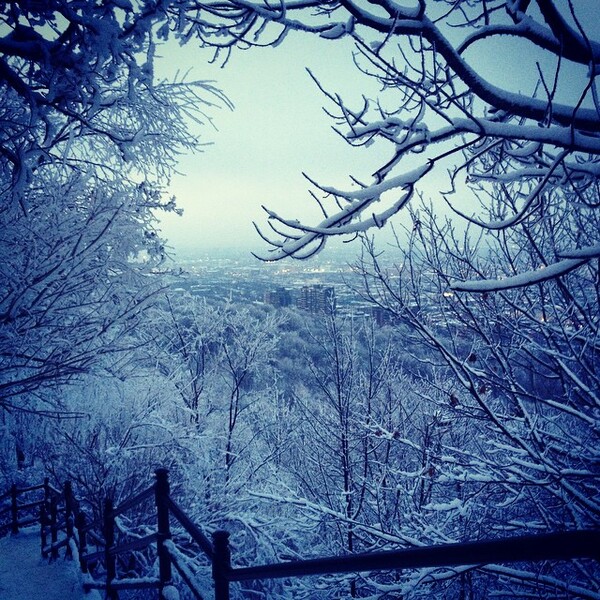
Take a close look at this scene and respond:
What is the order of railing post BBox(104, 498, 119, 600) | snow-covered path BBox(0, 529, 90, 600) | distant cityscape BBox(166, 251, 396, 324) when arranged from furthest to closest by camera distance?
distant cityscape BBox(166, 251, 396, 324) → snow-covered path BBox(0, 529, 90, 600) → railing post BBox(104, 498, 119, 600)

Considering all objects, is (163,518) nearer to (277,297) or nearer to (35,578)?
(35,578)

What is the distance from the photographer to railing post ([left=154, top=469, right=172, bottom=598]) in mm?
2680

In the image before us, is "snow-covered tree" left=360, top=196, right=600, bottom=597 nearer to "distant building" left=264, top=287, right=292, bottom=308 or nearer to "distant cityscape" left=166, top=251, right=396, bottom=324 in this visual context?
"distant cityscape" left=166, top=251, right=396, bottom=324

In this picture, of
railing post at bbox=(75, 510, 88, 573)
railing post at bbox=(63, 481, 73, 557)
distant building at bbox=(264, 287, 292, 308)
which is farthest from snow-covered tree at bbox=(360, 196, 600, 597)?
distant building at bbox=(264, 287, 292, 308)

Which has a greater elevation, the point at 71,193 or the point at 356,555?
the point at 71,193

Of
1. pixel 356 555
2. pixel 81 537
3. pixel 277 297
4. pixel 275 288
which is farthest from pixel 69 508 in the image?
pixel 275 288

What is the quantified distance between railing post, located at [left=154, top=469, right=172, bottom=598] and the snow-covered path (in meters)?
2.24

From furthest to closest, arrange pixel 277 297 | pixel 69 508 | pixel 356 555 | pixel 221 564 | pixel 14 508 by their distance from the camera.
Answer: pixel 277 297
pixel 14 508
pixel 69 508
pixel 221 564
pixel 356 555

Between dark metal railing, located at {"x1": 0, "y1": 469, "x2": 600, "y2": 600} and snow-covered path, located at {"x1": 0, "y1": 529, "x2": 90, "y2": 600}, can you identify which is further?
snow-covered path, located at {"x1": 0, "y1": 529, "x2": 90, "y2": 600}

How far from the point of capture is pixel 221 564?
6.29 feet

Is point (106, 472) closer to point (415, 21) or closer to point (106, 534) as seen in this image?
point (106, 534)

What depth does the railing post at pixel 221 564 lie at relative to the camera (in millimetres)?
1905

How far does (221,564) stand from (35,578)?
489cm

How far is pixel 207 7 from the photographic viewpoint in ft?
7.72
